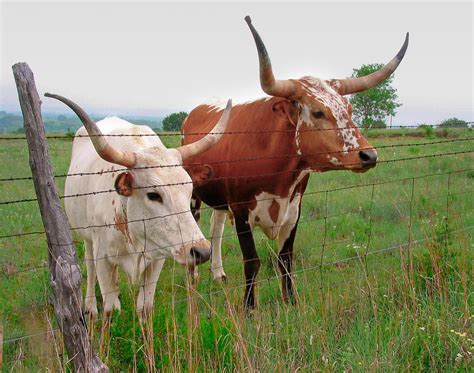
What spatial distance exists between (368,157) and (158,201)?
1.69m

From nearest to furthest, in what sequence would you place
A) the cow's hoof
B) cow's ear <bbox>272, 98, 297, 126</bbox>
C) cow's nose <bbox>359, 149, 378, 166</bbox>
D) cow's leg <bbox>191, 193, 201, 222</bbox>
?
cow's nose <bbox>359, 149, 378, 166</bbox>
cow's ear <bbox>272, 98, 297, 126</bbox>
the cow's hoof
cow's leg <bbox>191, 193, 201, 222</bbox>

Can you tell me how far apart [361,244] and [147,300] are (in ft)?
9.97

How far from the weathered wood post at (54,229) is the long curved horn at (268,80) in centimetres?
172

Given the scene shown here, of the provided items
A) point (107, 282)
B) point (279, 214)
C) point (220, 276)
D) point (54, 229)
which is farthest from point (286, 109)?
point (54, 229)

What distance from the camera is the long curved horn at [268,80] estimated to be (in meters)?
3.94

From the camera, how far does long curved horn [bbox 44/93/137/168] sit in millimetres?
3082

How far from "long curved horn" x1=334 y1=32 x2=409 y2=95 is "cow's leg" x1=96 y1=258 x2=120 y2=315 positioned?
261 centimetres

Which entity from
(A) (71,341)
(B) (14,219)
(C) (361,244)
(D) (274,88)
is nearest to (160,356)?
(A) (71,341)

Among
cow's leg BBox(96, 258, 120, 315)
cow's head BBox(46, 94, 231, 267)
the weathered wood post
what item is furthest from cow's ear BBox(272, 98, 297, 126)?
the weathered wood post

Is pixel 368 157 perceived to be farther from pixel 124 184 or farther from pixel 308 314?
pixel 124 184

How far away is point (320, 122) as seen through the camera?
4441mm

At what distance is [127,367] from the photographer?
124 inches

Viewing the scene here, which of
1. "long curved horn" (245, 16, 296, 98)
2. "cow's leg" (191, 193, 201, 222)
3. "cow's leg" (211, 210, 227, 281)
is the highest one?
"long curved horn" (245, 16, 296, 98)

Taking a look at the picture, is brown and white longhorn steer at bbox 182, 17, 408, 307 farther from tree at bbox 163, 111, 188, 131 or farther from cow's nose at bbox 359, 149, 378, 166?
tree at bbox 163, 111, 188, 131
